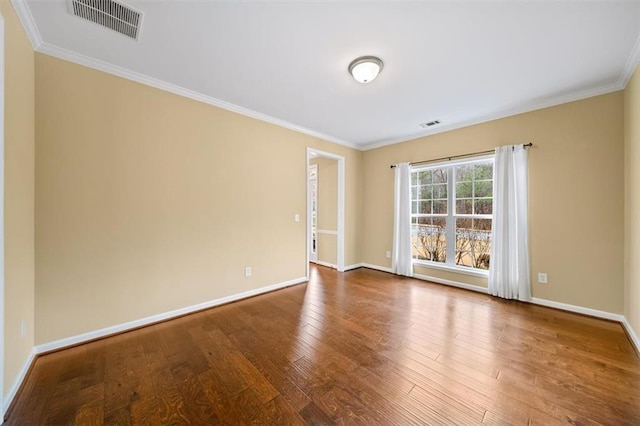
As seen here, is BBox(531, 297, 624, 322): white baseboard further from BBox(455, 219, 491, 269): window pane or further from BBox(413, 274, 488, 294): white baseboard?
BBox(455, 219, 491, 269): window pane

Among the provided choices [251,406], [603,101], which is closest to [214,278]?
[251,406]

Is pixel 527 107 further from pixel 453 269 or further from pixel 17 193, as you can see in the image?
pixel 17 193

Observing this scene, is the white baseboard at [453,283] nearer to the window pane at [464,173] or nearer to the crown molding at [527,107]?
the window pane at [464,173]

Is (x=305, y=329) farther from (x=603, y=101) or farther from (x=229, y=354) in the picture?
(x=603, y=101)

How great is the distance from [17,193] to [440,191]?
4.92 meters

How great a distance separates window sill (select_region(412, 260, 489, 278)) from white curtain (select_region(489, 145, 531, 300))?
0.79 ft

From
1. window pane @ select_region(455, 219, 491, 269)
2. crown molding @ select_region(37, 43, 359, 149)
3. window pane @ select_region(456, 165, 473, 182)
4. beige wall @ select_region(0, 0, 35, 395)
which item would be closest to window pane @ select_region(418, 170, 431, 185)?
window pane @ select_region(456, 165, 473, 182)

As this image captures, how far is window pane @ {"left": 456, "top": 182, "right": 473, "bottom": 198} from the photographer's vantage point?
387cm

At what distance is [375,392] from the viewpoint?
164cm

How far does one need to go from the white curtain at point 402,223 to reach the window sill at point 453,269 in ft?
0.63

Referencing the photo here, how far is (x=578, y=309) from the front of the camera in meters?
2.90

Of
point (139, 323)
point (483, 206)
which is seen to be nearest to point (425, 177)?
point (483, 206)

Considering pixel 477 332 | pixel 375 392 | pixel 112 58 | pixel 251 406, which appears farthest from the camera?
pixel 477 332

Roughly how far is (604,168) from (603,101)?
76 centimetres
